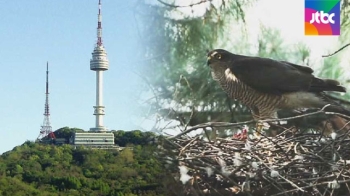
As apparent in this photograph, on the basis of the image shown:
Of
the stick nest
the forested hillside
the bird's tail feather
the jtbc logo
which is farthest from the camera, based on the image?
the forested hillside

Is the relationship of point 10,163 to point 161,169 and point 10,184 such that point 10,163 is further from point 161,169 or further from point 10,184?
point 161,169

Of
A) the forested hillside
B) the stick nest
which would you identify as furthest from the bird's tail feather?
the forested hillside

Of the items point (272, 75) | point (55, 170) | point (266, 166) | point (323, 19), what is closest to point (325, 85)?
point (272, 75)

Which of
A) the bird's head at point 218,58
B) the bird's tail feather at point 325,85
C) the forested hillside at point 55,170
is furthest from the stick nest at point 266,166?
the forested hillside at point 55,170

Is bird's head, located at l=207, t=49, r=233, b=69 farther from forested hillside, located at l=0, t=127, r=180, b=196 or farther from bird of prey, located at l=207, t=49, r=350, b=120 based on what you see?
forested hillside, located at l=0, t=127, r=180, b=196

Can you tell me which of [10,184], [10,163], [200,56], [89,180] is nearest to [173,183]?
[200,56]

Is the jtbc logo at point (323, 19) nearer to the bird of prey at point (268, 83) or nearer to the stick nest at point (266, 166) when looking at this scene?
the bird of prey at point (268, 83)
